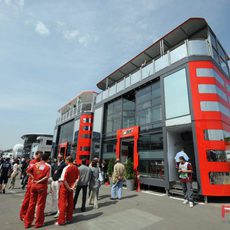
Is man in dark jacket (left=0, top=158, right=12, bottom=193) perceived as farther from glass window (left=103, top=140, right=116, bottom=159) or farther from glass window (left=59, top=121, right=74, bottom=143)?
glass window (left=59, top=121, right=74, bottom=143)

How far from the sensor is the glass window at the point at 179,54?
9.82m

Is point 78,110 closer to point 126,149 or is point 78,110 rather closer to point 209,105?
point 126,149

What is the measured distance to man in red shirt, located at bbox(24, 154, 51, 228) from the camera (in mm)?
3932

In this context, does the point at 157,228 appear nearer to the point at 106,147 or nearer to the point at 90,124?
the point at 106,147

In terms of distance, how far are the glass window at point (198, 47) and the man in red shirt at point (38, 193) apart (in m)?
9.73

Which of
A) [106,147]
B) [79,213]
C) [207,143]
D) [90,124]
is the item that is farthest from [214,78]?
[90,124]

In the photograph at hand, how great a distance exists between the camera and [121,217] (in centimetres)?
496

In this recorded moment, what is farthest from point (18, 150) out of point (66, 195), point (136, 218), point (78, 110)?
point (136, 218)

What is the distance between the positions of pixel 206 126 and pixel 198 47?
480 cm

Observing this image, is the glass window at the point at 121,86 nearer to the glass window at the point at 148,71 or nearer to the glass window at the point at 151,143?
the glass window at the point at 148,71

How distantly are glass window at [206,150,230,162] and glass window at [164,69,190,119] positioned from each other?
2.29 metres

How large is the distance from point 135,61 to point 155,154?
31.4 feet

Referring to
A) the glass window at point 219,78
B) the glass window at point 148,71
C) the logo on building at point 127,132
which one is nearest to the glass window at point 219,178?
the glass window at point 219,78

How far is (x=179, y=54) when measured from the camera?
10.1m
